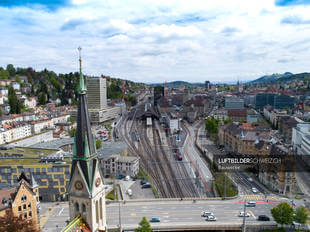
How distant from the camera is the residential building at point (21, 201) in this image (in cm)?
3888

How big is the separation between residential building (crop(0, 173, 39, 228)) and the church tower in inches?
845

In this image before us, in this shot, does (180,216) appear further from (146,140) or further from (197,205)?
(146,140)

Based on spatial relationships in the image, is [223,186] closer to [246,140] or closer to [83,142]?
[246,140]

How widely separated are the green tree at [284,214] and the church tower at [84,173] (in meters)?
33.3

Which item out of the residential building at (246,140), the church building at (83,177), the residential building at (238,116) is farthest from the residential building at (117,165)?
the residential building at (238,116)

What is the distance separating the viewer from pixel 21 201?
39906 mm

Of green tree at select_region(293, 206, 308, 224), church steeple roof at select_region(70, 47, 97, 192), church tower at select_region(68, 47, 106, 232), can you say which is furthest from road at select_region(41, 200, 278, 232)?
church steeple roof at select_region(70, 47, 97, 192)

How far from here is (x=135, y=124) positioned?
153625 mm

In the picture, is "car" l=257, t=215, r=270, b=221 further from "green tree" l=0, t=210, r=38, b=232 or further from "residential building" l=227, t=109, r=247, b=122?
"residential building" l=227, t=109, r=247, b=122

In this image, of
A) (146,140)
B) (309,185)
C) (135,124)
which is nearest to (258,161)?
(309,185)

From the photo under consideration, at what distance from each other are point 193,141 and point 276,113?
59739 millimetres

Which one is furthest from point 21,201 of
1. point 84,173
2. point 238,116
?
point 238,116

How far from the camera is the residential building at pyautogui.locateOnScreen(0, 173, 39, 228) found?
128ft

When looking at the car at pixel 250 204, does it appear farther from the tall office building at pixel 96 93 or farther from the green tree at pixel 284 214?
the tall office building at pixel 96 93
